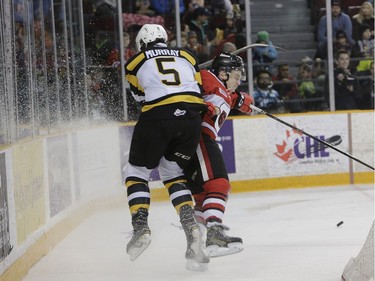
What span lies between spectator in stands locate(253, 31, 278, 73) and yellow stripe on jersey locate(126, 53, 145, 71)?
4.58 metres

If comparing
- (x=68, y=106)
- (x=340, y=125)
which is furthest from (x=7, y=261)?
(x=340, y=125)

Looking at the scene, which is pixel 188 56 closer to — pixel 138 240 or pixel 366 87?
pixel 138 240

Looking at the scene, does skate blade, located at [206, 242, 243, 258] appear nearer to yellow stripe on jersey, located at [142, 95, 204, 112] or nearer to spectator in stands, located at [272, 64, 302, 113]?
yellow stripe on jersey, located at [142, 95, 204, 112]

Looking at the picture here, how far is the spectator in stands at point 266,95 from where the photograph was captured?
855 centimetres

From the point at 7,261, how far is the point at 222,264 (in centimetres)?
107

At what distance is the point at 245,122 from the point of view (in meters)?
7.78

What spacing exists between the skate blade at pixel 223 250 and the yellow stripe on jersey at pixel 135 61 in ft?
3.10

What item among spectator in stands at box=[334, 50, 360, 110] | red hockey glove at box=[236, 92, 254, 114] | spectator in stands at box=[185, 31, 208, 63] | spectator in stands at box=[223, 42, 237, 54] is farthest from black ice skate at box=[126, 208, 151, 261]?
spectator in stands at box=[334, 50, 360, 110]

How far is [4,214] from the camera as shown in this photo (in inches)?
150

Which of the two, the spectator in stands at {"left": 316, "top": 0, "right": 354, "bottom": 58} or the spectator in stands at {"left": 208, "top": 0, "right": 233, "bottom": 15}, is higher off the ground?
the spectator in stands at {"left": 208, "top": 0, "right": 233, "bottom": 15}

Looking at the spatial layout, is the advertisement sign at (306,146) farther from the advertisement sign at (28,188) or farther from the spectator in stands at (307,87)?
the advertisement sign at (28,188)

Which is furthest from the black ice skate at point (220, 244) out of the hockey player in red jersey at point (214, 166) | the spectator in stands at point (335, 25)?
the spectator in stands at point (335, 25)

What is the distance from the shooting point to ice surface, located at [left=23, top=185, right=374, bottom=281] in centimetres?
412

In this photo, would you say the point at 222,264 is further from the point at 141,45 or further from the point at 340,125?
the point at 340,125
